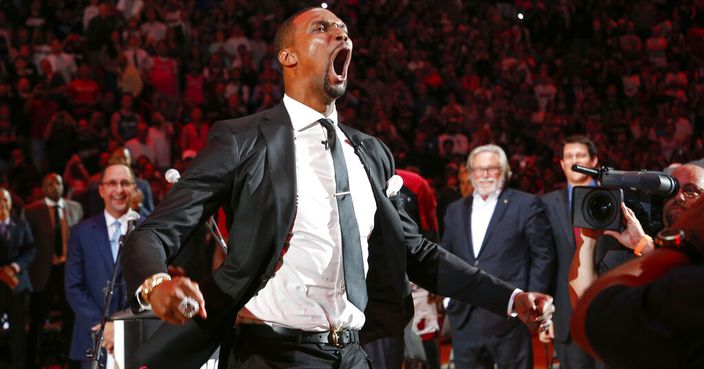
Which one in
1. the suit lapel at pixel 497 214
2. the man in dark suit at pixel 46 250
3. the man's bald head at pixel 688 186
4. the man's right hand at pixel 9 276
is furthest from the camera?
the man in dark suit at pixel 46 250

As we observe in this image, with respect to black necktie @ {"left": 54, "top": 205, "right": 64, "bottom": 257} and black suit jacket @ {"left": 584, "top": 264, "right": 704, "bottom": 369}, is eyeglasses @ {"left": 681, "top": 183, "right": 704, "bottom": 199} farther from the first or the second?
black necktie @ {"left": 54, "top": 205, "right": 64, "bottom": 257}

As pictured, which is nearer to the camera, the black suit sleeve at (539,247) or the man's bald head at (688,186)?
the man's bald head at (688,186)

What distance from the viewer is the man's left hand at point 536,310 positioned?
3.00 meters

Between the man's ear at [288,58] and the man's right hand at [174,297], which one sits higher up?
the man's ear at [288,58]

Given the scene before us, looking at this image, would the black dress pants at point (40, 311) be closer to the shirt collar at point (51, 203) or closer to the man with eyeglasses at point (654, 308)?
the shirt collar at point (51, 203)

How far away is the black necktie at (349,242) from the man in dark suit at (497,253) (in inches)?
144

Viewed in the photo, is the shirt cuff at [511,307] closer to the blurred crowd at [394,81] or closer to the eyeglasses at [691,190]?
the eyeglasses at [691,190]

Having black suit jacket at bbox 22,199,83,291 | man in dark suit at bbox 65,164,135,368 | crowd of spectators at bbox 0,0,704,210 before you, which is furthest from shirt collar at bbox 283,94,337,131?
crowd of spectators at bbox 0,0,704,210

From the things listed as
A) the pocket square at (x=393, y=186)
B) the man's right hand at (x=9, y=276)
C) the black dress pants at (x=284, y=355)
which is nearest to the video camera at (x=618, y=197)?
the pocket square at (x=393, y=186)

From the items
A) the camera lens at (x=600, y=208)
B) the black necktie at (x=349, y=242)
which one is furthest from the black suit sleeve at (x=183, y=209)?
the camera lens at (x=600, y=208)

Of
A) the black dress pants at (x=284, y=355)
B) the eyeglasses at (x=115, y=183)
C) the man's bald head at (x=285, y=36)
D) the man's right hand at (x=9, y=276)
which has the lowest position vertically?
the man's right hand at (x=9, y=276)

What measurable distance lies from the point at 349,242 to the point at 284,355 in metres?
0.41

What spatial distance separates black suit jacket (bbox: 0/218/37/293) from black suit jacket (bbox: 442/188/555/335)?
4.10 metres

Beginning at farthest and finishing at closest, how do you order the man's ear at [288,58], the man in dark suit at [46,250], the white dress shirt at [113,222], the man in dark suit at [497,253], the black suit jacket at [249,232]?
1. the man in dark suit at [46,250]
2. the man in dark suit at [497,253]
3. the white dress shirt at [113,222]
4. the man's ear at [288,58]
5. the black suit jacket at [249,232]
